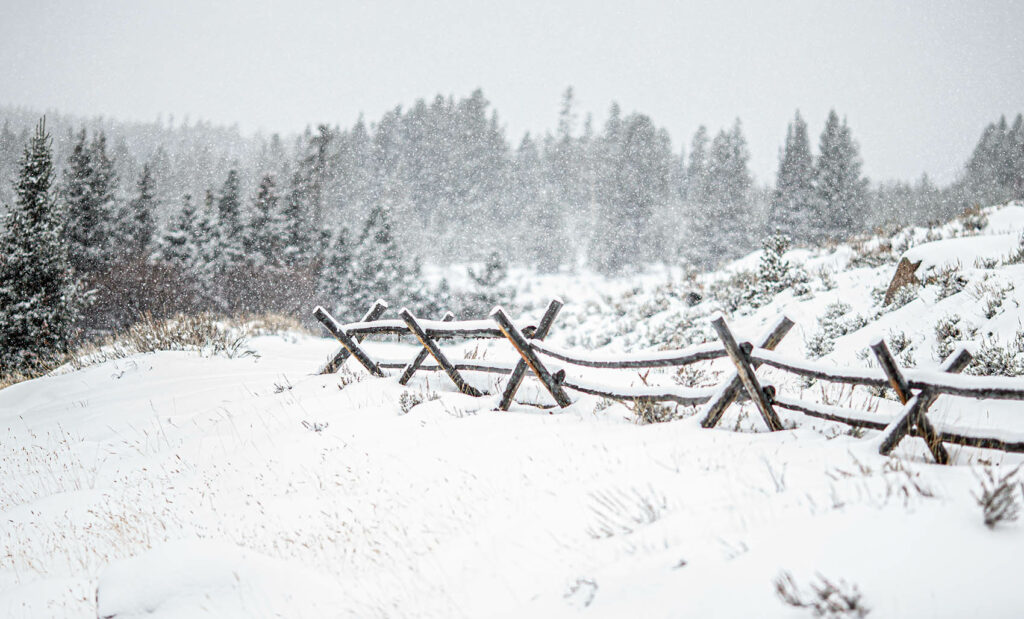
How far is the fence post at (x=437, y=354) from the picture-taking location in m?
6.07

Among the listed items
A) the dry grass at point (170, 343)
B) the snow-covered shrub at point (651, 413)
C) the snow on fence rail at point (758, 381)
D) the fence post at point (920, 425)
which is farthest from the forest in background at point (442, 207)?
the fence post at point (920, 425)

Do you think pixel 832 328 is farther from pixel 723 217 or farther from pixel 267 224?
pixel 267 224

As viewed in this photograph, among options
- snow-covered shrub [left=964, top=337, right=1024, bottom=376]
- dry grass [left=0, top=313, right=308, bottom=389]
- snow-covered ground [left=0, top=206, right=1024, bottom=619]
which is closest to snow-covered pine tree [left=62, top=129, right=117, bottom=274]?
dry grass [left=0, top=313, right=308, bottom=389]

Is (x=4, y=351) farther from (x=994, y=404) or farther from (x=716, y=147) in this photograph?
(x=716, y=147)

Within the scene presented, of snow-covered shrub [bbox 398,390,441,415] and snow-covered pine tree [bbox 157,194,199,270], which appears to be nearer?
snow-covered shrub [bbox 398,390,441,415]

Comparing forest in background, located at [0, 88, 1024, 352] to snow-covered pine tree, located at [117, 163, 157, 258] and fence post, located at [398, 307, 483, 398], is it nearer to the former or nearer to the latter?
snow-covered pine tree, located at [117, 163, 157, 258]

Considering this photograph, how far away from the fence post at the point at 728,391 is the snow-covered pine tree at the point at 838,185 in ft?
118

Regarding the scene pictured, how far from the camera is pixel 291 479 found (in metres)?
4.92

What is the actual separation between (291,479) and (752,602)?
4.33 meters

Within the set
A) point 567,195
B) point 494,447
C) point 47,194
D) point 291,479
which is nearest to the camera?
point 494,447

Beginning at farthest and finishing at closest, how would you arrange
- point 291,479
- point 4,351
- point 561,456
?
point 4,351, point 291,479, point 561,456

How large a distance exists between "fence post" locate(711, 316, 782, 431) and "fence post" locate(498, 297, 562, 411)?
1870 mm

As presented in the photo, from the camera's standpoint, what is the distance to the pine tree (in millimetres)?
15375

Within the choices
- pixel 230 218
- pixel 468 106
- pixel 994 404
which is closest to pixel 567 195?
pixel 468 106
